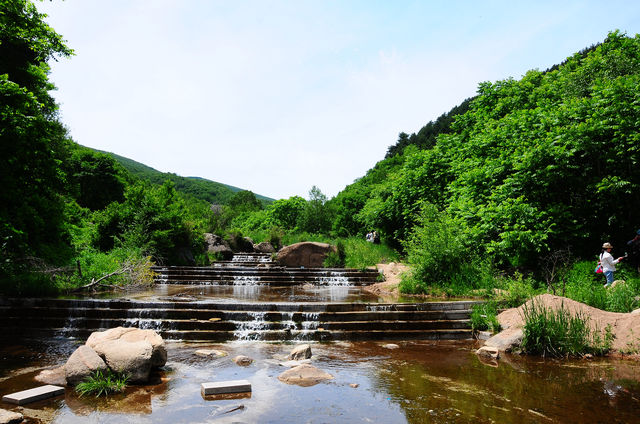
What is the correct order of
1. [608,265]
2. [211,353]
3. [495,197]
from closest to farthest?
[211,353] → [608,265] → [495,197]

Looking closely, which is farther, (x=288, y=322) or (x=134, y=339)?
(x=288, y=322)

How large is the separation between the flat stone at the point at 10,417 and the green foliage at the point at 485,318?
841 centimetres

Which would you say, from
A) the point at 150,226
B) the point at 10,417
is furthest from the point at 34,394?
the point at 150,226

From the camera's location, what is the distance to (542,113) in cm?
1378

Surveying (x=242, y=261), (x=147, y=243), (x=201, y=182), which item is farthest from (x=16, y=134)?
(x=201, y=182)

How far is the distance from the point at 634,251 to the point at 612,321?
4.61 meters

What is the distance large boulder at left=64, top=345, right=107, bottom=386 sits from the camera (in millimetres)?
5094

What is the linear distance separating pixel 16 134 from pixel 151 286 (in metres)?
7.55

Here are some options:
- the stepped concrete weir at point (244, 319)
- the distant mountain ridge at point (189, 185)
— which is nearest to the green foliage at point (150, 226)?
the stepped concrete weir at point (244, 319)

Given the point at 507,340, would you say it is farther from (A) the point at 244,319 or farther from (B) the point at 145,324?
(B) the point at 145,324

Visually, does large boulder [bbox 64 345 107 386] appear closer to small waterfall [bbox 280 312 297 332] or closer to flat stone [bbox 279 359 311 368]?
flat stone [bbox 279 359 311 368]

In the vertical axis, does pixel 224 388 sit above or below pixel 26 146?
below

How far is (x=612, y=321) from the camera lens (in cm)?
748

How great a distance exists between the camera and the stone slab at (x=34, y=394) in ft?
14.5
